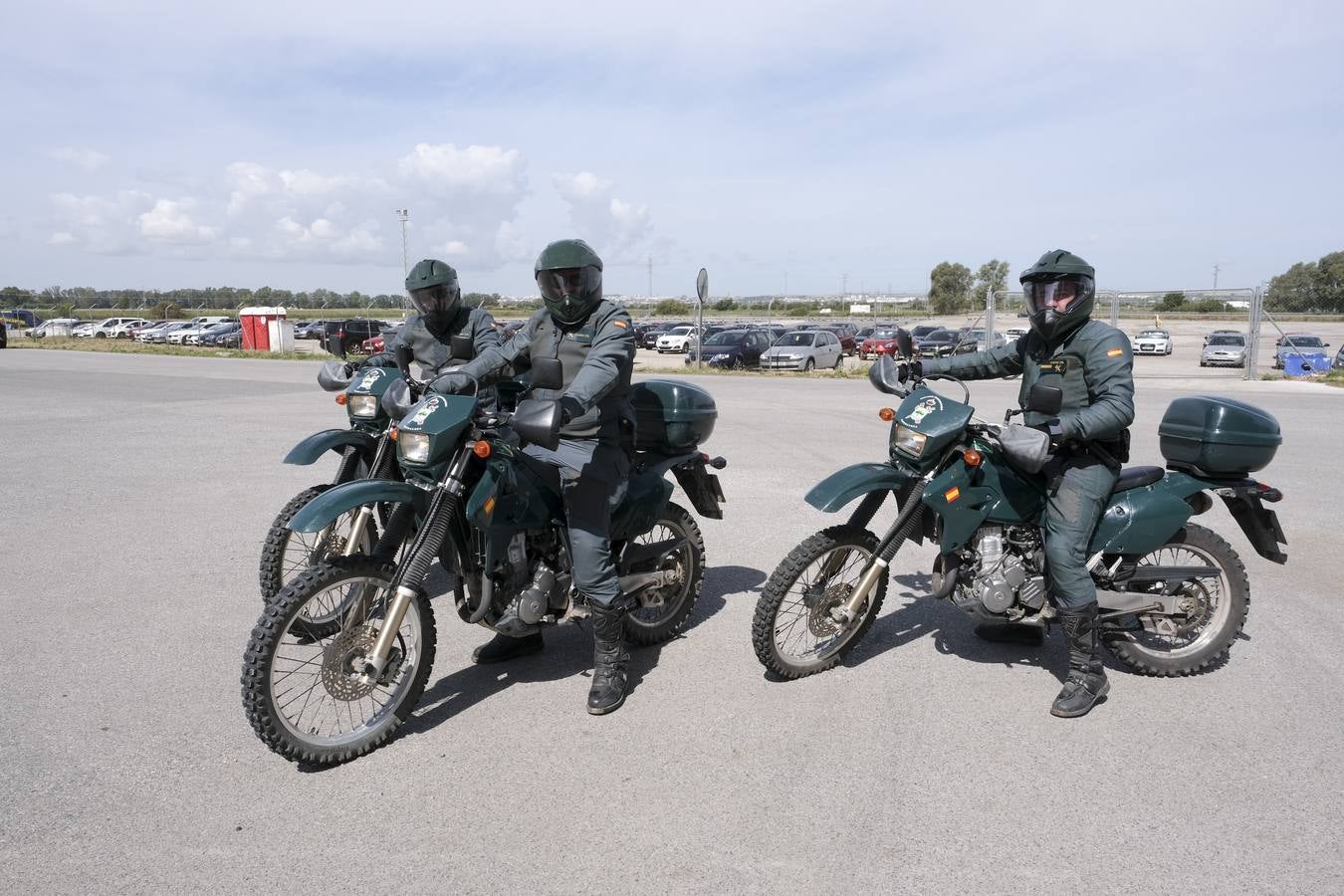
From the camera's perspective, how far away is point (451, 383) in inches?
165

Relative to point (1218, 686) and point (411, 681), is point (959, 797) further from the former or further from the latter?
point (411, 681)

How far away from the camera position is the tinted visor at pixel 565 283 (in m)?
4.21

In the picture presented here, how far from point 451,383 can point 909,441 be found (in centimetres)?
205

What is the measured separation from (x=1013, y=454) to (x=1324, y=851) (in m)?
1.71

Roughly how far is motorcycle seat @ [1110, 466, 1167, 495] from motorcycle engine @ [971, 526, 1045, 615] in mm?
474

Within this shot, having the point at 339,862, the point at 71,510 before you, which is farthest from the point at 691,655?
the point at 71,510

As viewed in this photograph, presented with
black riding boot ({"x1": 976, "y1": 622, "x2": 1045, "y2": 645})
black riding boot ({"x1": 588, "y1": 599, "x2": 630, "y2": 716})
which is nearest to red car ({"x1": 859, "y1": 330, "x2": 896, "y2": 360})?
black riding boot ({"x1": 976, "y1": 622, "x2": 1045, "y2": 645})

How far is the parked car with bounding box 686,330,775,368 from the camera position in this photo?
30.2 metres

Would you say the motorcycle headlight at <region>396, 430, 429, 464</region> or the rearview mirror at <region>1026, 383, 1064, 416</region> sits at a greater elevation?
the rearview mirror at <region>1026, 383, 1064, 416</region>

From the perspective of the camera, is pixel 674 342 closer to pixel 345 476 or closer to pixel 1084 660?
pixel 345 476

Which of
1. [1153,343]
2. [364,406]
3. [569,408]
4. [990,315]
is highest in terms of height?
[990,315]

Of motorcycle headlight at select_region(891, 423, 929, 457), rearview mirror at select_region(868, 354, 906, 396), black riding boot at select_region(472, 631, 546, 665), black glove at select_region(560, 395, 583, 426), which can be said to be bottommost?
black riding boot at select_region(472, 631, 546, 665)

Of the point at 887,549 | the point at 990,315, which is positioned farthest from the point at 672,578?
the point at 990,315

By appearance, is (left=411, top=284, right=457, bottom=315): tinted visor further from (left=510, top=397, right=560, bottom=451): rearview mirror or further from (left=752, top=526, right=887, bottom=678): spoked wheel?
(left=752, top=526, right=887, bottom=678): spoked wheel
